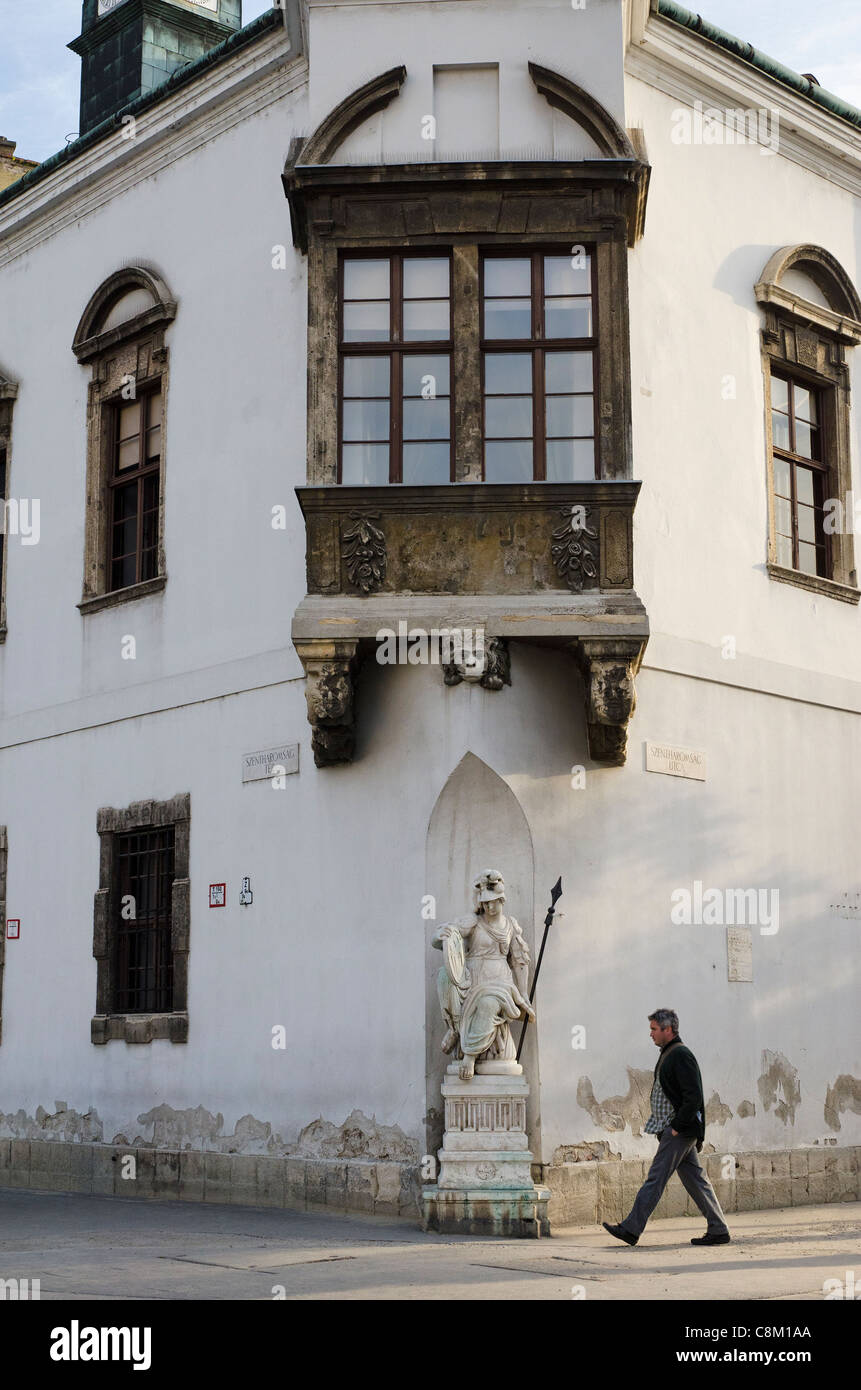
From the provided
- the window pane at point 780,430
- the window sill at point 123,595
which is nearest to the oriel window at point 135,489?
the window sill at point 123,595

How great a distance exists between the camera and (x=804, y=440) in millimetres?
17578

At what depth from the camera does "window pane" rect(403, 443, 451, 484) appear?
577 inches

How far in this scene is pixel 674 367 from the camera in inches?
632

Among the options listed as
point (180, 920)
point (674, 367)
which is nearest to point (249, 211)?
point (674, 367)

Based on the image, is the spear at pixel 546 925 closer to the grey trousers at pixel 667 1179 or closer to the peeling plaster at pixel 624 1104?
the peeling plaster at pixel 624 1104

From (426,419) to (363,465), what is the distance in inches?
25.4

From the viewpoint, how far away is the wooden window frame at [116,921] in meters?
16.1

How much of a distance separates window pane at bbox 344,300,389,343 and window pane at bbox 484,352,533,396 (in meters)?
0.88

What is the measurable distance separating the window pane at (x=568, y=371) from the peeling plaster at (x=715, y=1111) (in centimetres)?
589

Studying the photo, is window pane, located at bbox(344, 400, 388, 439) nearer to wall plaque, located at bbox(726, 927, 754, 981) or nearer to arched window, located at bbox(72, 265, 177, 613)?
arched window, located at bbox(72, 265, 177, 613)

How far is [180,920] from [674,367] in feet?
21.4

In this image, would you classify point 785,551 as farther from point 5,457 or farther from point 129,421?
point 5,457

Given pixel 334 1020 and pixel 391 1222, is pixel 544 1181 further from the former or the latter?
pixel 334 1020

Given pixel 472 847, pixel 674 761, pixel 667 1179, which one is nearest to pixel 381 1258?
pixel 667 1179
